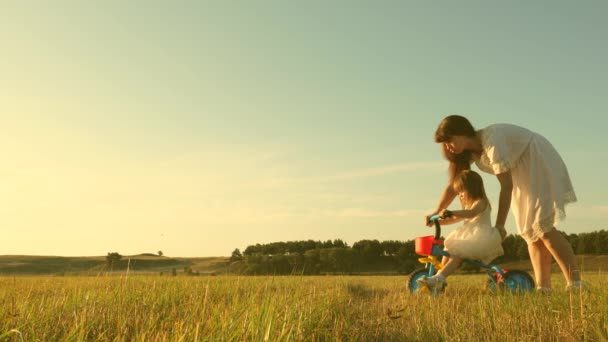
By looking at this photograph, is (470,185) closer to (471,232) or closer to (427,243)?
(471,232)

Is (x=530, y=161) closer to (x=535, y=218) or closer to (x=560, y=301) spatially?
(x=535, y=218)

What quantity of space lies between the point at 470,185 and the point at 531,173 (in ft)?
2.21

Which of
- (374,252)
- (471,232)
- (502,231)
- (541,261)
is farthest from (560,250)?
(374,252)

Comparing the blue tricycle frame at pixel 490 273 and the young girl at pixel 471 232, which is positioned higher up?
the young girl at pixel 471 232

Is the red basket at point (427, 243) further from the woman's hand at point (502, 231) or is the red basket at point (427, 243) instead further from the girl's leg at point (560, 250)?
the girl's leg at point (560, 250)

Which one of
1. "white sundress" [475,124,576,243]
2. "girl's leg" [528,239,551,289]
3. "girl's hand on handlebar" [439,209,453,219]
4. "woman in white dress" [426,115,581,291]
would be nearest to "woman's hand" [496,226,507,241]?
"woman in white dress" [426,115,581,291]

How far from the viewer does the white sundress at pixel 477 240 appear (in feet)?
19.5

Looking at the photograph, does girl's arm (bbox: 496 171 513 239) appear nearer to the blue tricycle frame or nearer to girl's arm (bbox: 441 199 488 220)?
girl's arm (bbox: 441 199 488 220)

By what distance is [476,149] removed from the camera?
588 cm

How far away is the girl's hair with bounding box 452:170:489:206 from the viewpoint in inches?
237

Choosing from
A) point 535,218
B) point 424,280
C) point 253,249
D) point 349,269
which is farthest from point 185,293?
point 253,249

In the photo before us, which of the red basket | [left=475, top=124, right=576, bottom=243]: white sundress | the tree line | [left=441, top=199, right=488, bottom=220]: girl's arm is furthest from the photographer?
the tree line

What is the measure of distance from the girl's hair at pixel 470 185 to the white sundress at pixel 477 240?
0.17m


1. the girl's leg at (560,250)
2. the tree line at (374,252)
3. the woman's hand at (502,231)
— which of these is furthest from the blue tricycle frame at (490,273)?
the tree line at (374,252)
